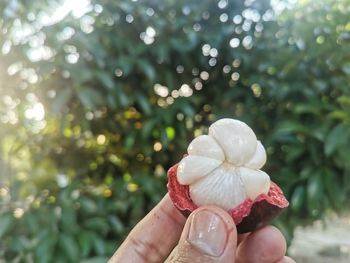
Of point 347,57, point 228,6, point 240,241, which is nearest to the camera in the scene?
point 240,241

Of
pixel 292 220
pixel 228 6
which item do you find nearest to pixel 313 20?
pixel 228 6

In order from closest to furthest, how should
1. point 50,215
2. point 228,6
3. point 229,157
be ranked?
1. point 229,157
2. point 50,215
3. point 228,6

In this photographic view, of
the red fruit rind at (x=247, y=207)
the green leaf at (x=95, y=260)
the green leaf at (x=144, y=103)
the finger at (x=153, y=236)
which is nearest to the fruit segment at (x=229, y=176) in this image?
the red fruit rind at (x=247, y=207)

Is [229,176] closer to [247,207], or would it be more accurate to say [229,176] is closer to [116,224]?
[247,207]

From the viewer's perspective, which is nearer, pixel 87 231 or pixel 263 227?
pixel 263 227

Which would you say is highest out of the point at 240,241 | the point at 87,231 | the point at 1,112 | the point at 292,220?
the point at 1,112

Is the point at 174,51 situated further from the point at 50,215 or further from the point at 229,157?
the point at 229,157

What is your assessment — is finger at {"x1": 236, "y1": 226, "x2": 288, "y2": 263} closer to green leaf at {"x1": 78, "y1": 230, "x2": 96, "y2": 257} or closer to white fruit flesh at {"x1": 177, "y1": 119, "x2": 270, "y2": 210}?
white fruit flesh at {"x1": 177, "y1": 119, "x2": 270, "y2": 210}
